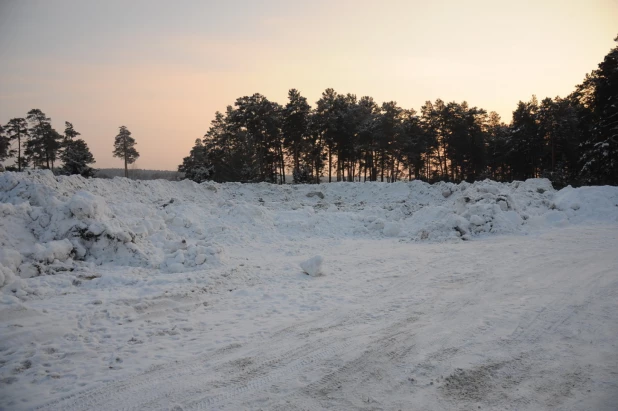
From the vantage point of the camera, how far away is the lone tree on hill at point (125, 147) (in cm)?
5312

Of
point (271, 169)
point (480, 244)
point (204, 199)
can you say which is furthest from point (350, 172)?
point (480, 244)

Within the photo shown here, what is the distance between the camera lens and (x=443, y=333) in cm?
507

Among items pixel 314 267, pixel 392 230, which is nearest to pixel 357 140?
pixel 392 230

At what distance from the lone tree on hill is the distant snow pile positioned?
3746cm

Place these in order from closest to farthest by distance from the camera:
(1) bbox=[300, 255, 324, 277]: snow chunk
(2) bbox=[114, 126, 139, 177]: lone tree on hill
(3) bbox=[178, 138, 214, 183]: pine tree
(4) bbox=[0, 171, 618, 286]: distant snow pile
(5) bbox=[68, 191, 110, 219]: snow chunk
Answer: (1) bbox=[300, 255, 324, 277]: snow chunk, (4) bbox=[0, 171, 618, 286]: distant snow pile, (5) bbox=[68, 191, 110, 219]: snow chunk, (3) bbox=[178, 138, 214, 183]: pine tree, (2) bbox=[114, 126, 139, 177]: lone tree on hill

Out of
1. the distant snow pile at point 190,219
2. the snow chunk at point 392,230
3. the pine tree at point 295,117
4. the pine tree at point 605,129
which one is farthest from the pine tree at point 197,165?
the pine tree at point 605,129

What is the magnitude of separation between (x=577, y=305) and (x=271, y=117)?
36.3 metres

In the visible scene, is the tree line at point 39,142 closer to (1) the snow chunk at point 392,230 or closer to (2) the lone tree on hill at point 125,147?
(2) the lone tree on hill at point 125,147

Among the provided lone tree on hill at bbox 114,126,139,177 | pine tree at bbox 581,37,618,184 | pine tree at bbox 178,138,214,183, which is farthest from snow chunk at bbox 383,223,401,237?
lone tree on hill at bbox 114,126,139,177

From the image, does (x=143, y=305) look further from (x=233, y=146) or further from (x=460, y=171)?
(x=460, y=171)

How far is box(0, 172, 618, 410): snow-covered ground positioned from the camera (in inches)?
146

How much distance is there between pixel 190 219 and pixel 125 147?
158ft

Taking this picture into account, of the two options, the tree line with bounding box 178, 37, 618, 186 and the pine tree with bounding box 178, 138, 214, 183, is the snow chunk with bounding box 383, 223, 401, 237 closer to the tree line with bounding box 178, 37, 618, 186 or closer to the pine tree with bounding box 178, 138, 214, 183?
the tree line with bounding box 178, 37, 618, 186

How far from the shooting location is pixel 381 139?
39906 millimetres
